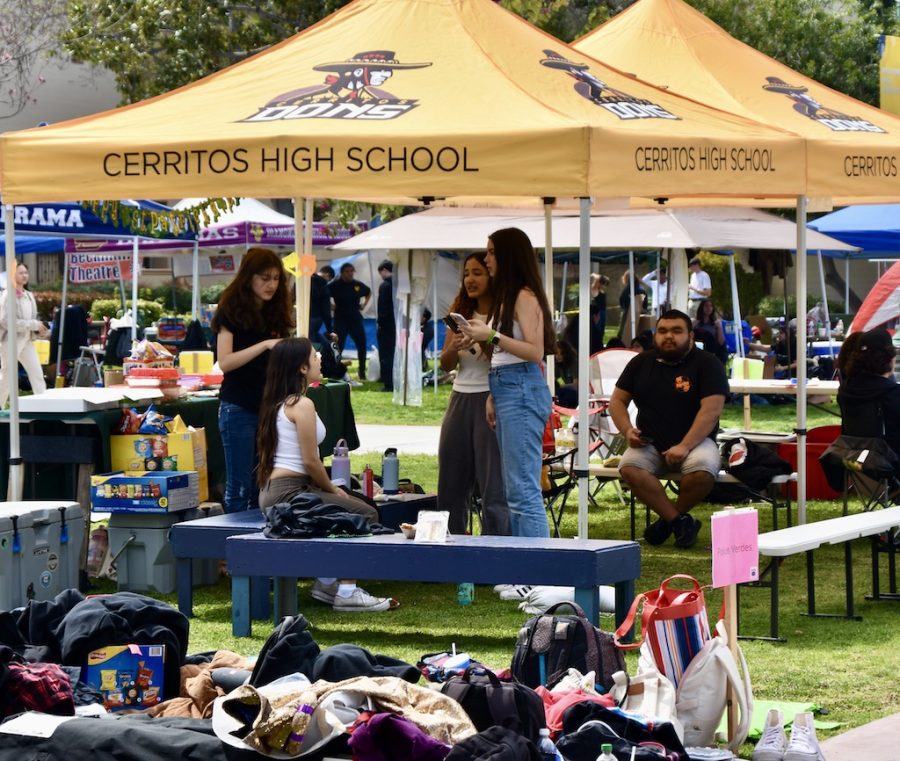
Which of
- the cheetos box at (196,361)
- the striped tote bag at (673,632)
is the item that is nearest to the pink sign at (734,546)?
the striped tote bag at (673,632)

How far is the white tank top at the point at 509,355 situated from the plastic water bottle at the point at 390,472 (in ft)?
3.08

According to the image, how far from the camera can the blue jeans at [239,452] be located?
8.62 m

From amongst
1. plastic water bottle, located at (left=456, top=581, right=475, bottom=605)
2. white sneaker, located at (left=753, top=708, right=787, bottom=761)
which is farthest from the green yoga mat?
plastic water bottle, located at (left=456, top=581, right=475, bottom=605)

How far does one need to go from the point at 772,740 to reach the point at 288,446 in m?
3.36

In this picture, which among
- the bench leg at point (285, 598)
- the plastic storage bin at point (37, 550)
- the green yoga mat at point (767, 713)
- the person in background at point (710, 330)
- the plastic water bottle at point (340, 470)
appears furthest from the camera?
the person in background at point (710, 330)

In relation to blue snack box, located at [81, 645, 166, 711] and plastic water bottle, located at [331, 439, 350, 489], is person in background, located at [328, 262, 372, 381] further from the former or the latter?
blue snack box, located at [81, 645, 166, 711]

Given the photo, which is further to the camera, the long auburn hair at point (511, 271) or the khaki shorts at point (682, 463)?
the khaki shorts at point (682, 463)

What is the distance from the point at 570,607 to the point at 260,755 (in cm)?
167

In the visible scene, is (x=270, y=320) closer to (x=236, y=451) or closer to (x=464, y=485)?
(x=236, y=451)

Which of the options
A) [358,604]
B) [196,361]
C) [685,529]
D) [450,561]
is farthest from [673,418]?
[196,361]

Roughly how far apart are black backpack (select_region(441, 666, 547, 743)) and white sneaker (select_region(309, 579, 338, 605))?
10.4 ft

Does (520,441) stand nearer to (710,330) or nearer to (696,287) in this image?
(710,330)

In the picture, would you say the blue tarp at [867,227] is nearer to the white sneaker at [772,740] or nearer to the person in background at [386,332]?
the person in background at [386,332]

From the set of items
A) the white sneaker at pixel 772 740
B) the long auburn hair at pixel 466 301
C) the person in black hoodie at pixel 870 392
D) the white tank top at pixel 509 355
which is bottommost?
the white sneaker at pixel 772 740
